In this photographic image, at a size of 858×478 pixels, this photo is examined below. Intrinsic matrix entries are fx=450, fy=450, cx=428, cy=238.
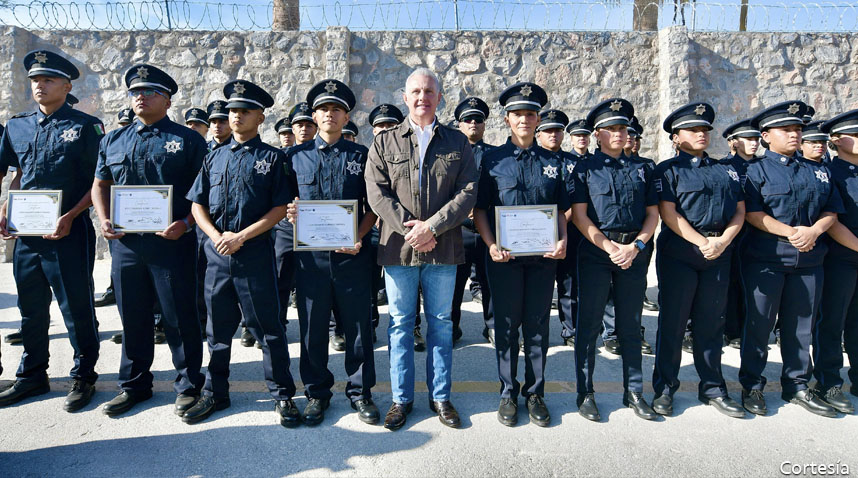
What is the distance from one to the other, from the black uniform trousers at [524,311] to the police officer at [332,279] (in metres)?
0.94

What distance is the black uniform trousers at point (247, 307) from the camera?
10.00ft

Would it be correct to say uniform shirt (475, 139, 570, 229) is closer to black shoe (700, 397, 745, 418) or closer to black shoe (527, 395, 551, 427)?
black shoe (527, 395, 551, 427)

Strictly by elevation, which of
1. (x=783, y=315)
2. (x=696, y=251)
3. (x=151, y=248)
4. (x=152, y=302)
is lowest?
(x=783, y=315)

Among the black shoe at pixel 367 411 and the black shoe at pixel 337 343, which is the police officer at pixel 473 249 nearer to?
the black shoe at pixel 337 343

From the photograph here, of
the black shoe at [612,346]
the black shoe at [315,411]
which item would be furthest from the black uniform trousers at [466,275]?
the black shoe at [315,411]

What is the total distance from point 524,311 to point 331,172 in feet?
5.50

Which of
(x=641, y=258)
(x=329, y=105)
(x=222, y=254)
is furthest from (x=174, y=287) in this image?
(x=641, y=258)

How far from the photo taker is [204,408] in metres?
3.08

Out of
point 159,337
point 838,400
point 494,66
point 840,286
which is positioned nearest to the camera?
point 838,400

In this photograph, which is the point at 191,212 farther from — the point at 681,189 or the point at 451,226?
the point at 681,189

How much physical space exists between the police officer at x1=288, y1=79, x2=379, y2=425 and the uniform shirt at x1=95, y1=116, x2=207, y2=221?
0.76 m

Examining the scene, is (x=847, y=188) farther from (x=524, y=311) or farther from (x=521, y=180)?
(x=524, y=311)

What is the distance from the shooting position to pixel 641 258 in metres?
3.21

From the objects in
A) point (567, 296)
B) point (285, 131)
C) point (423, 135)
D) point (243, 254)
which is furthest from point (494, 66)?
point (243, 254)
